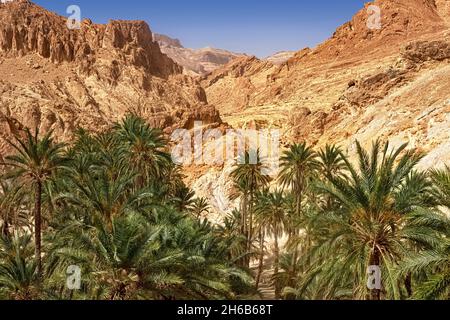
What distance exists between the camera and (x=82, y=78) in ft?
298

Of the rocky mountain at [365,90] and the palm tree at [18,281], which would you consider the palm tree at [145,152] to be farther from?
the rocky mountain at [365,90]

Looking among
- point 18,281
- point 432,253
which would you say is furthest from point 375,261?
point 18,281

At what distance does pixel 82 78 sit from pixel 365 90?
5360 cm

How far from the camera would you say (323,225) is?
1578 cm

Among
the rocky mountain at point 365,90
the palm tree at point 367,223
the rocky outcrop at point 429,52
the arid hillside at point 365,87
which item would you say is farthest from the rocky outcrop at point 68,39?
the palm tree at point 367,223

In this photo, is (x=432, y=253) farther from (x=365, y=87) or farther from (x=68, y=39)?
(x=68, y=39)

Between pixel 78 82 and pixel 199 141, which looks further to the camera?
pixel 78 82

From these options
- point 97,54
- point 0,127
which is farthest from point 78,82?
point 0,127

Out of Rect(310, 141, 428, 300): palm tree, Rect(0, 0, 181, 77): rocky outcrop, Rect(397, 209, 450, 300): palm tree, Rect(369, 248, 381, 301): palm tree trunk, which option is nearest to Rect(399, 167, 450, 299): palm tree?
Rect(397, 209, 450, 300): palm tree

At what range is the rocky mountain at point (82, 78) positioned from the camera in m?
72.8

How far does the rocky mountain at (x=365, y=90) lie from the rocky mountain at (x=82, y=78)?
47.2ft

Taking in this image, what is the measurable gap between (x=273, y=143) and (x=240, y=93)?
196 feet
